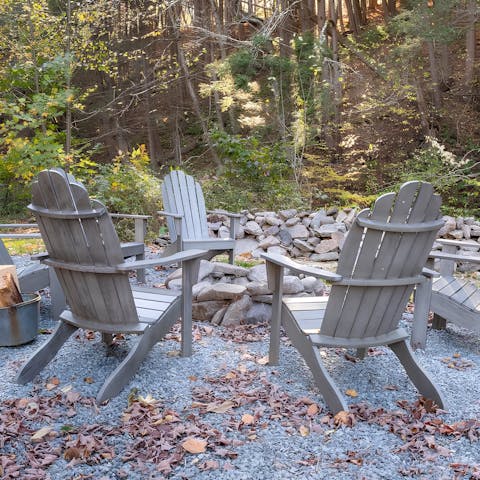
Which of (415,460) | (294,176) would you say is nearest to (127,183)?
(294,176)

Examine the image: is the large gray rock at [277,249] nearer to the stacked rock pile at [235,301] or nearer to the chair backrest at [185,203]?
the chair backrest at [185,203]

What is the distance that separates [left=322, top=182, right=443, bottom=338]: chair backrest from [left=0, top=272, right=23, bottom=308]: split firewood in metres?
1.58

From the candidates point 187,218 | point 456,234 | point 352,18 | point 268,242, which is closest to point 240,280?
point 187,218

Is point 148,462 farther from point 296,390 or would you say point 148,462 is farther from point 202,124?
point 202,124

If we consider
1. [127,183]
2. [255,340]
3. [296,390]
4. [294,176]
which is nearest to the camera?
[296,390]

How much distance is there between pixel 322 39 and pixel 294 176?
8.58 ft

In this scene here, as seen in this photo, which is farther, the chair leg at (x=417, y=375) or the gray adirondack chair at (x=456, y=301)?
the gray adirondack chair at (x=456, y=301)

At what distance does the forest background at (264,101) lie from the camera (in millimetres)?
6613

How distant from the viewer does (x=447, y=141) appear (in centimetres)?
802

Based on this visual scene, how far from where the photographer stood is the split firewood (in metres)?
2.45

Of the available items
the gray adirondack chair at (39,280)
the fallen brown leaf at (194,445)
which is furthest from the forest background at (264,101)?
the fallen brown leaf at (194,445)

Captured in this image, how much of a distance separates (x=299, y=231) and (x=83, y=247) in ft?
13.1

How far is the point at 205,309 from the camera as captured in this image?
3.05m

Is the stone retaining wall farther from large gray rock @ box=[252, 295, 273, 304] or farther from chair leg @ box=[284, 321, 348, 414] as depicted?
chair leg @ box=[284, 321, 348, 414]
